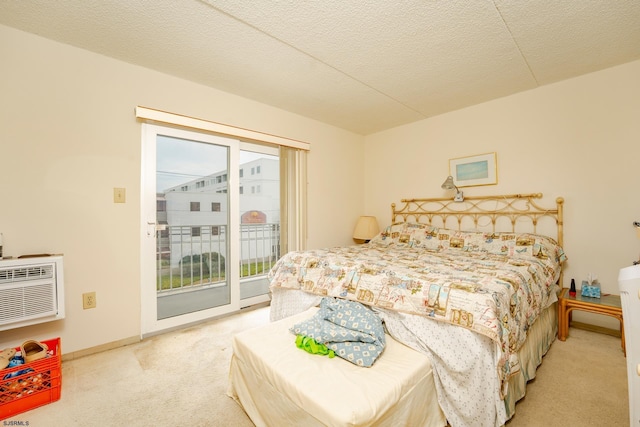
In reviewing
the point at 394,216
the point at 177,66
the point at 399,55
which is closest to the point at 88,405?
the point at 177,66

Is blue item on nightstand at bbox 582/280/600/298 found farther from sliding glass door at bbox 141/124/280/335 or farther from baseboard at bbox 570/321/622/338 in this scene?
sliding glass door at bbox 141/124/280/335

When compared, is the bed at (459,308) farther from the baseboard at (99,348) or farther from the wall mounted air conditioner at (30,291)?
the wall mounted air conditioner at (30,291)

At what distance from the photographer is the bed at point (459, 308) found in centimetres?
137

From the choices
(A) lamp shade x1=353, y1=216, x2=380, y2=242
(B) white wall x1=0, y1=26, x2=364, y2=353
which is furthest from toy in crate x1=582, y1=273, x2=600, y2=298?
(B) white wall x1=0, y1=26, x2=364, y2=353

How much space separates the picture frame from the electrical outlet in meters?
3.85

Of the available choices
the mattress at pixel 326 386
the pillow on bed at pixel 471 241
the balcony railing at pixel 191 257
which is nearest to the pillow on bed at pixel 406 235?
the pillow on bed at pixel 471 241

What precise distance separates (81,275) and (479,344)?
9.19 feet

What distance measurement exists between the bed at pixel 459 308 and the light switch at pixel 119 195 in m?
1.45

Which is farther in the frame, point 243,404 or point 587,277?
point 587,277

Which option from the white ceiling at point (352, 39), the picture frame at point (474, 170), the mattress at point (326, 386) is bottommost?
the mattress at point (326, 386)

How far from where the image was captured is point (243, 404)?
1.58 metres

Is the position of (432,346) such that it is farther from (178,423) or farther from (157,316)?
(157,316)

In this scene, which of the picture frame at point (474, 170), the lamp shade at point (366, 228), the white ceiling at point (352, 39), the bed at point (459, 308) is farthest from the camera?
the lamp shade at point (366, 228)

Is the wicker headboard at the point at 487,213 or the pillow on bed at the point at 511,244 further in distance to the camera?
the wicker headboard at the point at 487,213
